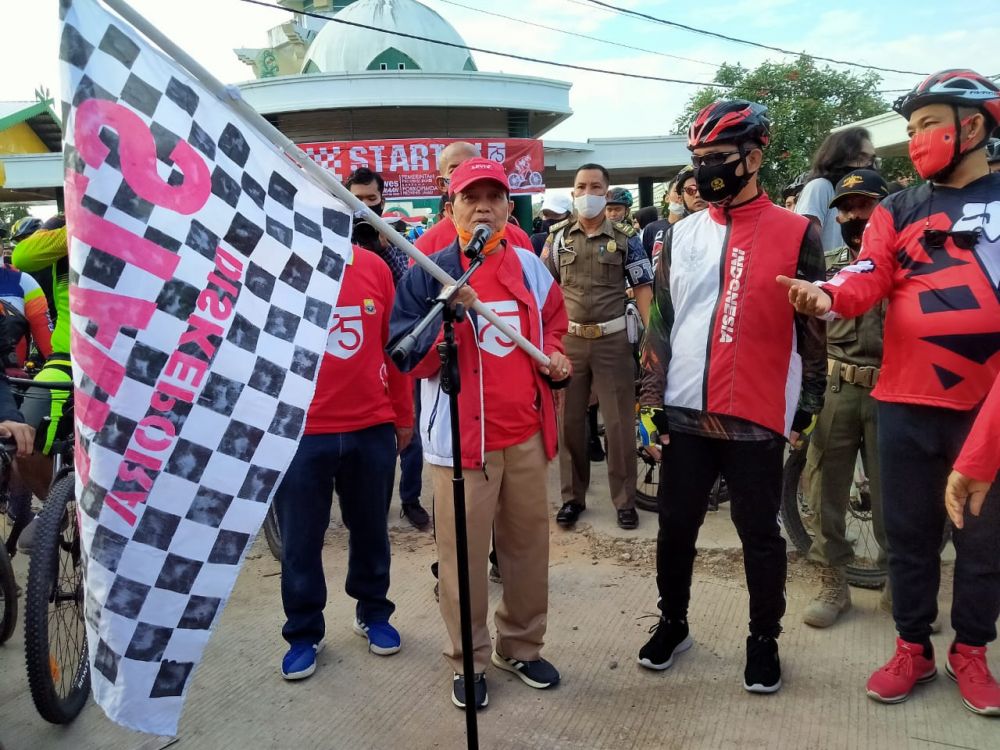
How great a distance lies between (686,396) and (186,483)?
6.25ft

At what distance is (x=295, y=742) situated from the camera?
9.07 ft

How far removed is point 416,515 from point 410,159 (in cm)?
1440

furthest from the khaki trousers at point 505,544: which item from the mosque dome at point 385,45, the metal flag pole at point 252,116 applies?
the mosque dome at point 385,45

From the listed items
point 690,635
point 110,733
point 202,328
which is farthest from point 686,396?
point 110,733

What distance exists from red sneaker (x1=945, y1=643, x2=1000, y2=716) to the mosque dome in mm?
23334

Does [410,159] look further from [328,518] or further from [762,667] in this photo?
[762,667]

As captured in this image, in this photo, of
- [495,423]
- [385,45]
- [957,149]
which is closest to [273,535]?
[495,423]

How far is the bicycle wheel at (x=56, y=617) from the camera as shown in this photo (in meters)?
2.77

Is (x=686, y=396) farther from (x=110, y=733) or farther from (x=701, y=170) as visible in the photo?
(x=110, y=733)

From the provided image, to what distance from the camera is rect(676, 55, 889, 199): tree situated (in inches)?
704

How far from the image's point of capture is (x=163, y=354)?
5.24ft

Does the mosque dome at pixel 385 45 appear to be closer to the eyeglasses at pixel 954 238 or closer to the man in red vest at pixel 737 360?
the man in red vest at pixel 737 360

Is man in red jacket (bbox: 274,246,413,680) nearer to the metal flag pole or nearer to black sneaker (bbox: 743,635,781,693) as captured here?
the metal flag pole

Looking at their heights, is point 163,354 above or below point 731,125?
below
